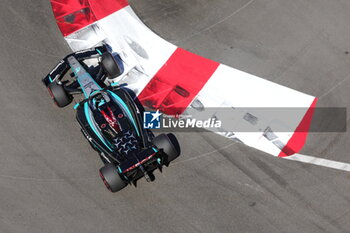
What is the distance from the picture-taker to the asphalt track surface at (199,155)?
7219 millimetres

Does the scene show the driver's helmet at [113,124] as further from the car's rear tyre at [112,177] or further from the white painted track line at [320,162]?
the white painted track line at [320,162]

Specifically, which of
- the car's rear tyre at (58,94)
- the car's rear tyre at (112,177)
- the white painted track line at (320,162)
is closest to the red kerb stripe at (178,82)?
the car's rear tyre at (58,94)

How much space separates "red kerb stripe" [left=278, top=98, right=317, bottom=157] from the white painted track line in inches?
4.5

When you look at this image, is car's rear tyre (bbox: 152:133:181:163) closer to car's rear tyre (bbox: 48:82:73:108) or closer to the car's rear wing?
car's rear tyre (bbox: 48:82:73:108)

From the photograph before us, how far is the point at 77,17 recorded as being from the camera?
946 cm

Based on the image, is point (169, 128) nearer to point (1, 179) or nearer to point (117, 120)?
point (117, 120)

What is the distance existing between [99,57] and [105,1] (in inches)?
61.8

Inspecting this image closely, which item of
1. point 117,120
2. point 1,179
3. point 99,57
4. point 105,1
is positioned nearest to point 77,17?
point 105,1

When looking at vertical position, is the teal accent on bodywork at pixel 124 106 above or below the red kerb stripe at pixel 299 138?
below

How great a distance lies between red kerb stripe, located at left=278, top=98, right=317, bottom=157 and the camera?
771 cm

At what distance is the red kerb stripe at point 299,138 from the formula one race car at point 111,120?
6.88 feet

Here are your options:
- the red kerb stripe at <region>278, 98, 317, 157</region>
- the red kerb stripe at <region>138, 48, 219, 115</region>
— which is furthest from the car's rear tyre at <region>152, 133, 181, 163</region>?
the red kerb stripe at <region>278, 98, 317, 157</region>

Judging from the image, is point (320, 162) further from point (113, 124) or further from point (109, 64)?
point (109, 64)

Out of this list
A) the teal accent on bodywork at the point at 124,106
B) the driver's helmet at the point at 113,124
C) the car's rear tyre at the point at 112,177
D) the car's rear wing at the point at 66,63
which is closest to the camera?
the car's rear tyre at the point at 112,177
